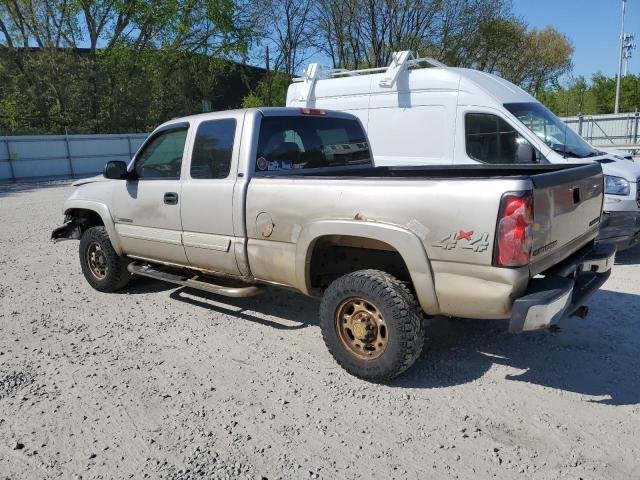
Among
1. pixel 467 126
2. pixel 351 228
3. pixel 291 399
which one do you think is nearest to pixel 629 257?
pixel 467 126

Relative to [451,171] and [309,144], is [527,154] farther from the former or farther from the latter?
[309,144]

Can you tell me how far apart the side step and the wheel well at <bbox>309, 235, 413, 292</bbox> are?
0.59 metres

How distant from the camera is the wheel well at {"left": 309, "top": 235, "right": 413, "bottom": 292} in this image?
3844 mm

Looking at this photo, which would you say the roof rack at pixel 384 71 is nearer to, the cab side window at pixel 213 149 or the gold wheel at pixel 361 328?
the cab side window at pixel 213 149

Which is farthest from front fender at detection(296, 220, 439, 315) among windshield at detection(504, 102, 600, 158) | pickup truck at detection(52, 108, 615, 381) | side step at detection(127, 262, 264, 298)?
windshield at detection(504, 102, 600, 158)

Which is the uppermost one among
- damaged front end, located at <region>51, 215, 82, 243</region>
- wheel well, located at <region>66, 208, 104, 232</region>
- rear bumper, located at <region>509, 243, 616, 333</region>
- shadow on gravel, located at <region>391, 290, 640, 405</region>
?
wheel well, located at <region>66, 208, 104, 232</region>

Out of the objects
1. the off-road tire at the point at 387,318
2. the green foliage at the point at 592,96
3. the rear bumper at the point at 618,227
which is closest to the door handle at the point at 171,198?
the off-road tire at the point at 387,318

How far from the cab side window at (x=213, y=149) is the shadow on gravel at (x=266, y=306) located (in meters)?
1.44

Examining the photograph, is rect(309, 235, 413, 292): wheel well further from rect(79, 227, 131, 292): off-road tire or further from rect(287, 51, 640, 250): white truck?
rect(287, 51, 640, 250): white truck

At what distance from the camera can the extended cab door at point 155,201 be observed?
4941 mm

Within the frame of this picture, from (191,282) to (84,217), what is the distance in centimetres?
213

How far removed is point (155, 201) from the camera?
16.6ft

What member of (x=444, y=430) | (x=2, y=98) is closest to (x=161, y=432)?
(x=444, y=430)

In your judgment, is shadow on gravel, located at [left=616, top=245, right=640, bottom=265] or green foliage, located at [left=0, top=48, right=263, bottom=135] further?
green foliage, located at [left=0, top=48, right=263, bottom=135]
